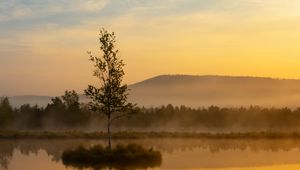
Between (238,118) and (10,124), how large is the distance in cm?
3210

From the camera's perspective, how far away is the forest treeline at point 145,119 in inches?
2869

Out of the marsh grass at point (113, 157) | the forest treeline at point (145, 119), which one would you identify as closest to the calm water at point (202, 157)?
the marsh grass at point (113, 157)

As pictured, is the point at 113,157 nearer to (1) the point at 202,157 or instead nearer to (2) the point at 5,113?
(1) the point at 202,157

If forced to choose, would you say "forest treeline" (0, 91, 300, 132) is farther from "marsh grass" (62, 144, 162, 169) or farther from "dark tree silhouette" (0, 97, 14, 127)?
"marsh grass" (62, 144, 162, 169)

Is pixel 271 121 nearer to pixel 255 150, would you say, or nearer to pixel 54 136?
pixel 54 136

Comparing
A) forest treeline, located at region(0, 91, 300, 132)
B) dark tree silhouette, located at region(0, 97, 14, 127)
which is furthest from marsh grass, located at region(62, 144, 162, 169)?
dark tree silhouette, located at region(0, 97, 14, 127)

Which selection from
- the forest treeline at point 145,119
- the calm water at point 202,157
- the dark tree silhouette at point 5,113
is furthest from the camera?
the forest treeline at point 145,119

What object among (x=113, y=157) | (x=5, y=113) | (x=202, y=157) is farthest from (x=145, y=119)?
(x=113, y=157)

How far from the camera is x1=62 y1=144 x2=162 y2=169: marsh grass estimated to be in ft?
101

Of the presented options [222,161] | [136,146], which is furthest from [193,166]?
[136,146]

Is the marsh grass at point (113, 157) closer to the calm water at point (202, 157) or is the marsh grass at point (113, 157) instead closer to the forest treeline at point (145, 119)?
the calm water at point (202, 157)

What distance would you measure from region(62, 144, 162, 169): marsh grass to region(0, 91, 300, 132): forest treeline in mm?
34138

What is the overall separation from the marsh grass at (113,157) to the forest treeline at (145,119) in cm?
3414

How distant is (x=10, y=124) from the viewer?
233 feet
